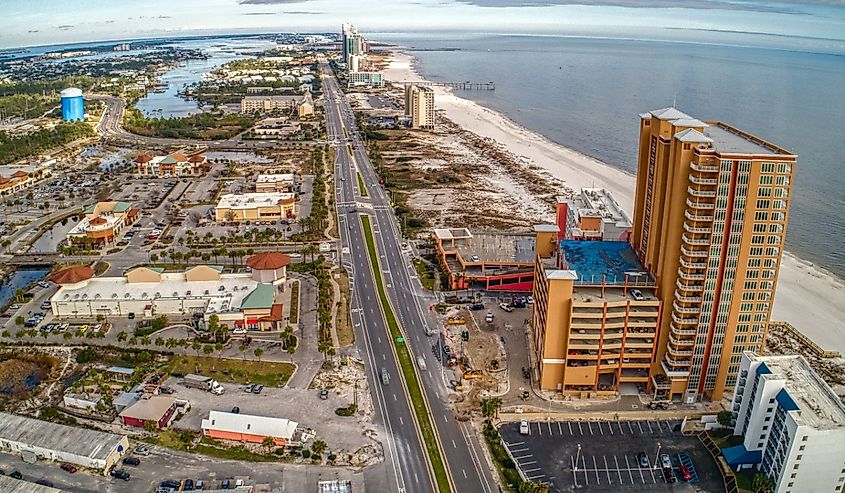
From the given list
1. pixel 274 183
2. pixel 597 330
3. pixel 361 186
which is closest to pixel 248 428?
pixel 597 330

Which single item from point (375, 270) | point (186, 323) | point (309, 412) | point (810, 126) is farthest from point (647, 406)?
point (810, 126)

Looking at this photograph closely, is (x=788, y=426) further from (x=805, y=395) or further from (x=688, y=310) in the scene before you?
(x=688, y=310)

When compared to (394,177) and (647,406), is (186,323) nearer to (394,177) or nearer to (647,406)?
(647,406)

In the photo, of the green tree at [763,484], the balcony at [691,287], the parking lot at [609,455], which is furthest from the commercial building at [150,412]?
the green tree at [763,484]

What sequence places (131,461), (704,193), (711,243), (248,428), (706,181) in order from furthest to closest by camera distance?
(711,243) → (248,428) → (704,193) → (706,181) → (131,461)

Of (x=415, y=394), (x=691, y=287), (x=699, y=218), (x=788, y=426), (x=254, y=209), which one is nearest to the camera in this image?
(x=788, y=426)

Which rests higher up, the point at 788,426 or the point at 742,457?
the point at 788,426

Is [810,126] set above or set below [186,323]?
above

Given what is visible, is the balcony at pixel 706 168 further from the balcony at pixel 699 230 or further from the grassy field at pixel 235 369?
the grassy field at pixel 235 369
